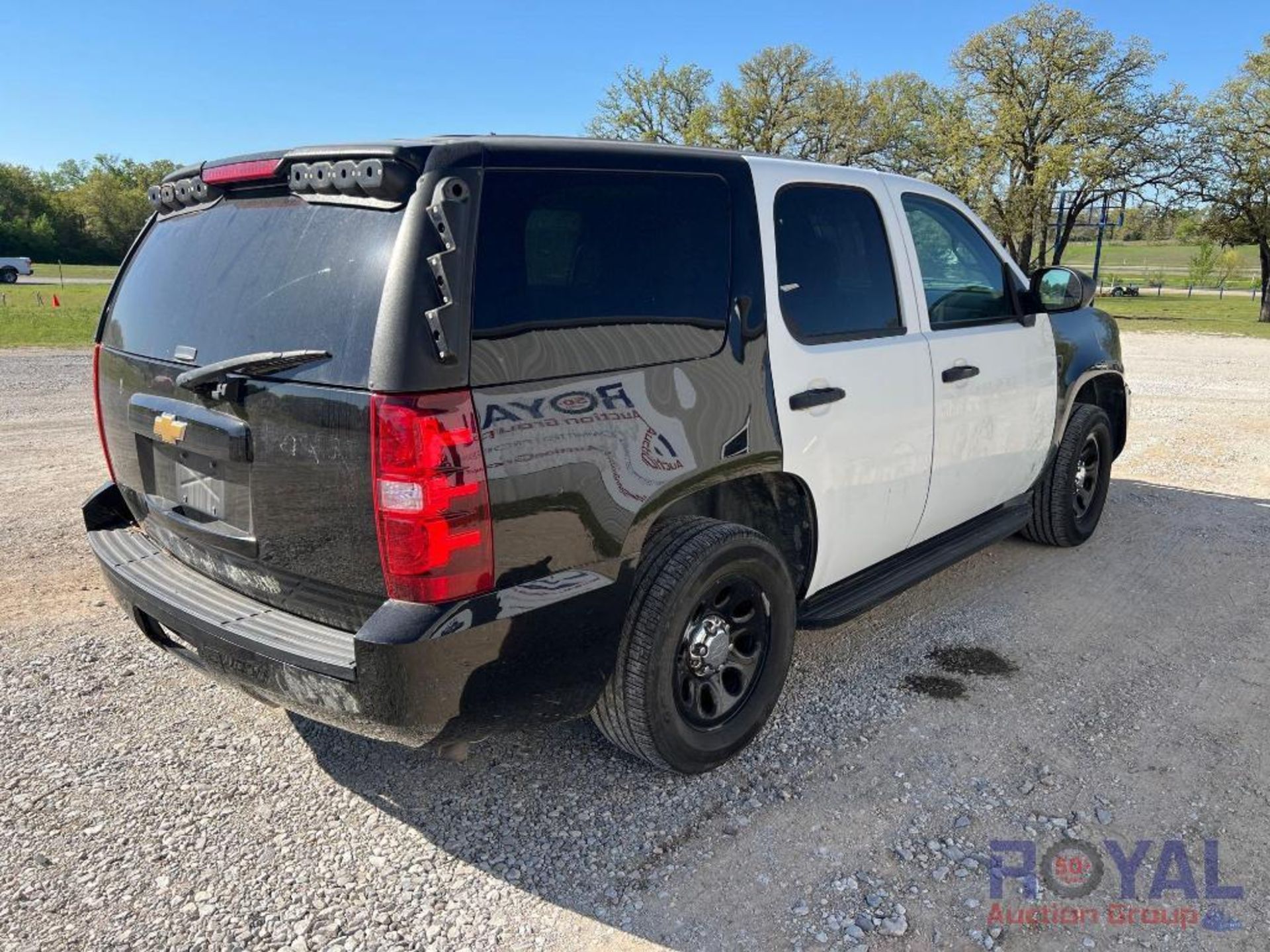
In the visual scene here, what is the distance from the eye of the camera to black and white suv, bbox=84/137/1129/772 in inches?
87.5

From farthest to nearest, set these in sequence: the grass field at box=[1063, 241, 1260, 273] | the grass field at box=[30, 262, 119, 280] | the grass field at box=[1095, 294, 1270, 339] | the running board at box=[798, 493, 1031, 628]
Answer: the grass field at box=[1063, 241, 1260, 273] < the grass field at box=[30, 262, 119, 280] < the grass field at box=[1095, 294, 1270, 339] < the running board at box=[798, 493, 1031, 628]

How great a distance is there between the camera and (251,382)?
2395 mm

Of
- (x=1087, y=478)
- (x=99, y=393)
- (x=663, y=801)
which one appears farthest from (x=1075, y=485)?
(x=99, y=393)

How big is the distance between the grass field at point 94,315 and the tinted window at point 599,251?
478 inches

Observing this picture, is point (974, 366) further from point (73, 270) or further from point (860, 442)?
point (73, 270)

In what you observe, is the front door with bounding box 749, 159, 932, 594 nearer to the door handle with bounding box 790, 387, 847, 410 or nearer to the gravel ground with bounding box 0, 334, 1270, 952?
the door handle with bounding box 790, 387, 847, 410

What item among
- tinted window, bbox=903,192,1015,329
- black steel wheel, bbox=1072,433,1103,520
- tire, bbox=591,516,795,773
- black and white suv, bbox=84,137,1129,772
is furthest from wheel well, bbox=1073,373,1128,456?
tire, bbox=591,516,795,773

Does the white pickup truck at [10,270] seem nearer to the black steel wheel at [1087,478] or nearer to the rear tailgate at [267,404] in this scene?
the rear tailgate at [267,404]

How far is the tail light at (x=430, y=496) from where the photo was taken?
7.06 feet

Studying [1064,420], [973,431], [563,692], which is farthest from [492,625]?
[1064,420]

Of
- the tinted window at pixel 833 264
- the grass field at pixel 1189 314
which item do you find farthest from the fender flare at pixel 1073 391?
the grass field at pixel 1189 314

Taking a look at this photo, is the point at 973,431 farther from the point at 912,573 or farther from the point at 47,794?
the point at 47,794

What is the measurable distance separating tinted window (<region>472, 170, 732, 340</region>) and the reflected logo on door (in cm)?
104

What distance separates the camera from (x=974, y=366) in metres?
3.97
